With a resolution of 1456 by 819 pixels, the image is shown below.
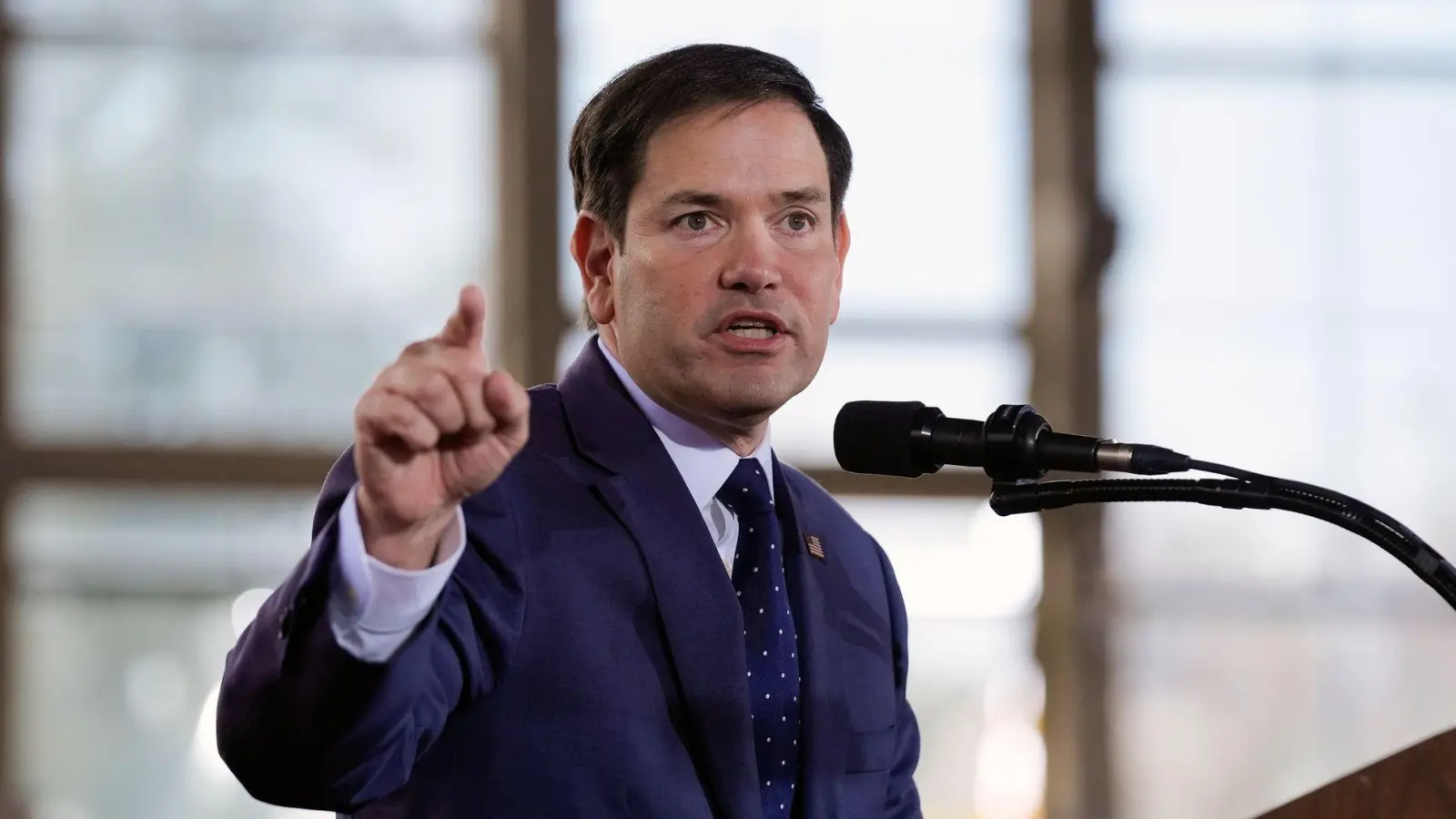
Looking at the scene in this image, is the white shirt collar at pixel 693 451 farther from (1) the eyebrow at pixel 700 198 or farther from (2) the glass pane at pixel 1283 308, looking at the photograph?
(2) the glass pane at pixel 1283 308

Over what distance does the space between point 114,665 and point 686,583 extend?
3.23 meters

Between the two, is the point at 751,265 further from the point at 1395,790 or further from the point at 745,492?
the point at 1395,790

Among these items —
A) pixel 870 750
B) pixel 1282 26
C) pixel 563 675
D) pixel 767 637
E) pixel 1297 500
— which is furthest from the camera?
pixel 1282 26

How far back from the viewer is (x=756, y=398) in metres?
1.68

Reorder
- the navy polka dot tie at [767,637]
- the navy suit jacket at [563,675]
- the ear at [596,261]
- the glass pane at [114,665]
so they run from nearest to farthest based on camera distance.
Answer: the navy suit jacket at [563,675] < the navy polka dot tie at [767,637] < the ear at [596,261] < the glass pane at [114,665]

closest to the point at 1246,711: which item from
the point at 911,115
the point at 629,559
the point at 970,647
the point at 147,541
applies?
the point at 970,647

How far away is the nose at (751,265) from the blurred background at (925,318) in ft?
9.33

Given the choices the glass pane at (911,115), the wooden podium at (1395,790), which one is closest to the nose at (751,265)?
the wooden podium at (1395,790)

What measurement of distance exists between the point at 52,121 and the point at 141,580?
126cm

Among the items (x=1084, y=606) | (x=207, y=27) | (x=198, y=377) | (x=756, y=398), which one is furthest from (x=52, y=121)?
(x=756, y=398)

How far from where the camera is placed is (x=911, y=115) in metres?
4.75

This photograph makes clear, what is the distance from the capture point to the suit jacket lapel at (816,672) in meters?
1.64

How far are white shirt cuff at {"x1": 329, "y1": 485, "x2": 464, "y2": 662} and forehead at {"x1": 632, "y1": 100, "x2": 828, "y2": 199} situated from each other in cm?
62

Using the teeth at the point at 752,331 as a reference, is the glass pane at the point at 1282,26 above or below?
above
